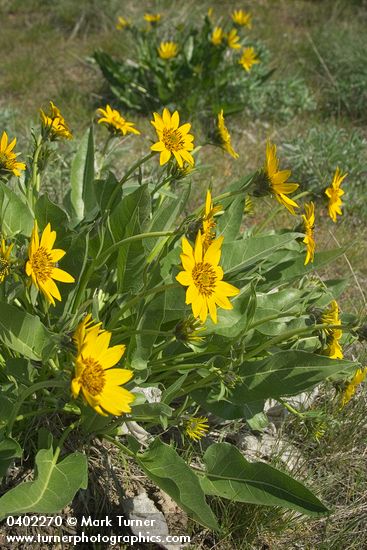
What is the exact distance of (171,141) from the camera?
1970 mm

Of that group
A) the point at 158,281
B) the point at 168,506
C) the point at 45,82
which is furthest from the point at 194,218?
the point at 45,82

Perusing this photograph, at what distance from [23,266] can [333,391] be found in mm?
Answer: 1255

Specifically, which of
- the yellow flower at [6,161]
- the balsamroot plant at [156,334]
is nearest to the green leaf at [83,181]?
the balsamroot plant at [156,334]

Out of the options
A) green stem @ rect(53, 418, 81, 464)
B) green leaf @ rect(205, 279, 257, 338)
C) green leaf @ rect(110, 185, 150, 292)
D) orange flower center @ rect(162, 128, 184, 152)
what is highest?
orange flower center @ rect(162, 128, 184, 152)

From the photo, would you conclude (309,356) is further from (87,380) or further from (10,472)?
(10,472)

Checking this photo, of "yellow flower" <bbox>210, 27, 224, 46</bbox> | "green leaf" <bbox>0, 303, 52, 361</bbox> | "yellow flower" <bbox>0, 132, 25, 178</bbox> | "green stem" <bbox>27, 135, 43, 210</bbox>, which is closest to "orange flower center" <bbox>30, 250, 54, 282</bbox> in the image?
"green leaf" <bbox>0, 303, 52, 361</bbox>

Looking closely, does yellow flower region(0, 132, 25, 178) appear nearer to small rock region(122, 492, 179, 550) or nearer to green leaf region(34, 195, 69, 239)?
green leaf region(34, 195, 69, 239)

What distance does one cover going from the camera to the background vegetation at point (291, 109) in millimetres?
1990

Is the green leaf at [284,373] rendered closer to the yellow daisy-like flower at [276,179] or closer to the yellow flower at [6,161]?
the yellow daisy-like flower at [276,179]

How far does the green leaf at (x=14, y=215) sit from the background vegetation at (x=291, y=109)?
95 centimetres

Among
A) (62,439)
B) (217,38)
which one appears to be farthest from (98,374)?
(217,38)

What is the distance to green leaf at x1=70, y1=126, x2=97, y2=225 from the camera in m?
2.32

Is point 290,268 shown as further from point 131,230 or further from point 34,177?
point 34,177

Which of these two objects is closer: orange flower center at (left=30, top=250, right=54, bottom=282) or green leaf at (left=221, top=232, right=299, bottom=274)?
orange flower center at (left=30, top=250, right=54, bottom=282)
